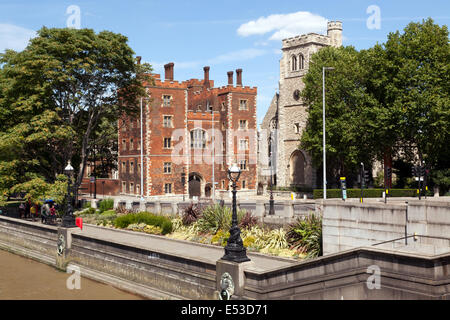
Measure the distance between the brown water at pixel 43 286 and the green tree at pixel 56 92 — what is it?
10544 millimetres

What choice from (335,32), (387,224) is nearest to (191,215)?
(387,224)

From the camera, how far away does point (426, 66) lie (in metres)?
37.8

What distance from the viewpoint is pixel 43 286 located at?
70.3ft

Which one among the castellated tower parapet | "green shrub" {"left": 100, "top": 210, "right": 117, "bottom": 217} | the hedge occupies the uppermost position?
the castellated tower parapet

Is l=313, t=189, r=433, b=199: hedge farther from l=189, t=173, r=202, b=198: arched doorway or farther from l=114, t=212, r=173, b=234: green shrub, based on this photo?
l=114, t=212, r=173, b=234: green shrub

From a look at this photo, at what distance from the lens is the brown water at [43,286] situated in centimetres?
1955

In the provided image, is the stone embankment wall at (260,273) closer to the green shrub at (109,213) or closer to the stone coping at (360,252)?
the stone coping at (360,252)

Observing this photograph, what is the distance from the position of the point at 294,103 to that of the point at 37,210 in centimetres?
3439

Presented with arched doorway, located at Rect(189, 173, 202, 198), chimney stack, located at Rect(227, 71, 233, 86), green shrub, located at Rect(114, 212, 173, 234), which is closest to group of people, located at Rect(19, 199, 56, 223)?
green shrub, located at Rect(114, 212, 173, 234)

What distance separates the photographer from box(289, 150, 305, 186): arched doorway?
60000mm

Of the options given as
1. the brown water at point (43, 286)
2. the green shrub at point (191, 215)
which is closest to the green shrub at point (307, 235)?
the brown water at point (43, 286)

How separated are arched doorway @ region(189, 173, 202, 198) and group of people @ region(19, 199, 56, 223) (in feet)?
70.0

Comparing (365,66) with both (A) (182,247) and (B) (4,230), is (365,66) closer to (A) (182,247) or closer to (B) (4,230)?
(A) (182,247)
